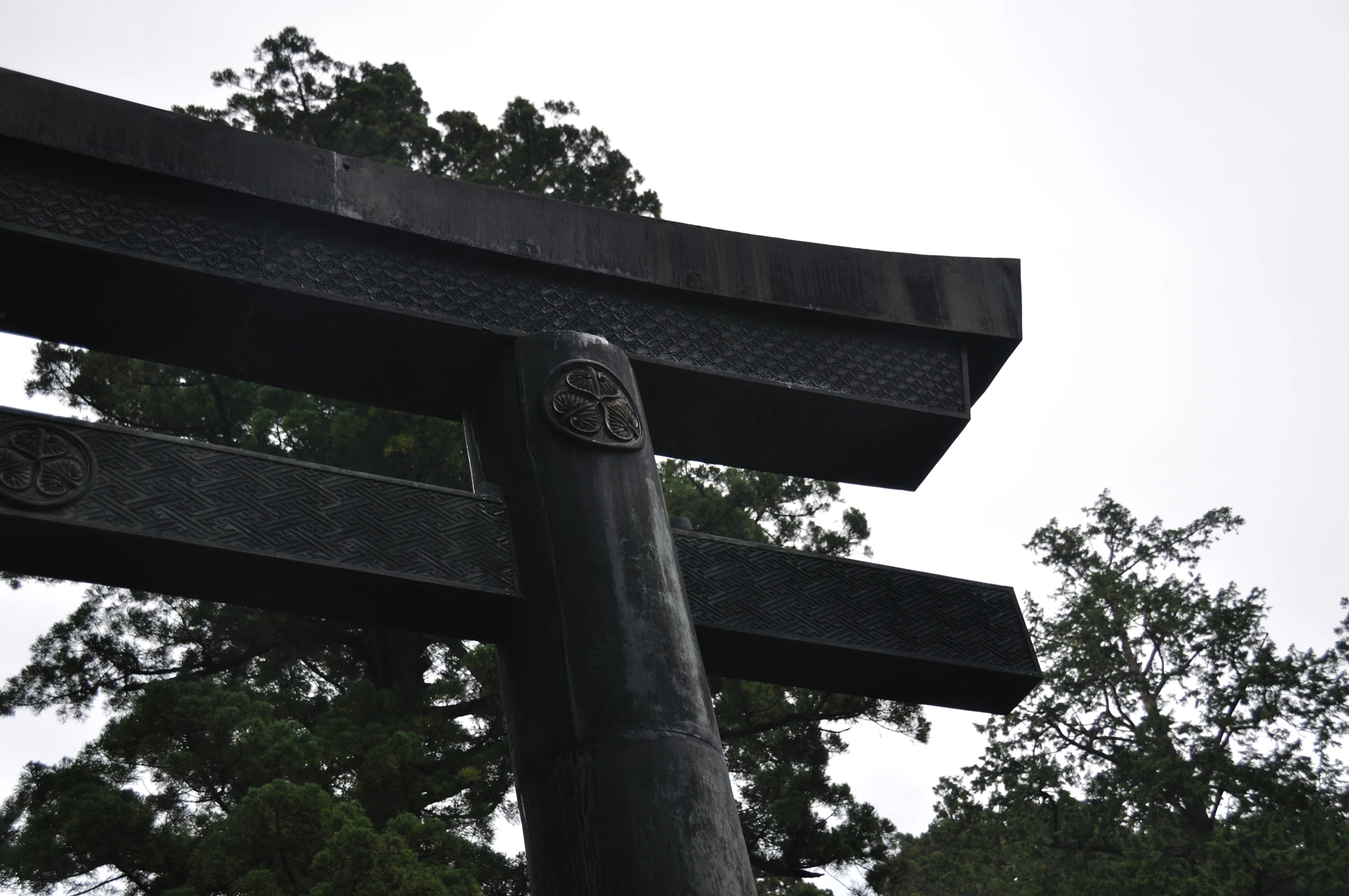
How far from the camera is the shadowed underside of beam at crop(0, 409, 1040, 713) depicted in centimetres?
293

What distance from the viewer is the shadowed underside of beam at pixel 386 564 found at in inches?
115

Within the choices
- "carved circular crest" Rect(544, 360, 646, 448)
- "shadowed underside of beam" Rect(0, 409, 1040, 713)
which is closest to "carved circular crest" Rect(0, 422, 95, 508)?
"shadowed underside of beam" Rect(0, 409, 1040, 713)

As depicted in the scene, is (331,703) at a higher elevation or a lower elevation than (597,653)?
higher

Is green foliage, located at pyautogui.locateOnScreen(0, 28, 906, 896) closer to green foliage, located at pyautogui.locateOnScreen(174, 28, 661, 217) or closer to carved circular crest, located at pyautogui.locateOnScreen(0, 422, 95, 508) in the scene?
green foliage, located at pyautogui.locateOnScreen(174, 28, 661, 217)

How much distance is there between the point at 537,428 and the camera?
3.38 m

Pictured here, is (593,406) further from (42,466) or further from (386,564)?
(42,466)

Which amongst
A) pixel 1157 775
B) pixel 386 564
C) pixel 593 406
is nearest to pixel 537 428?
pixel 593 406

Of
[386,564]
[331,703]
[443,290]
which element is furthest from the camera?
[331,703]

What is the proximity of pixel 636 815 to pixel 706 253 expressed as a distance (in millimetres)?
1852

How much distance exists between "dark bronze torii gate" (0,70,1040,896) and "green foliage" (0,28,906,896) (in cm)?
413

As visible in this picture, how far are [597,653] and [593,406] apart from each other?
29.6 inches

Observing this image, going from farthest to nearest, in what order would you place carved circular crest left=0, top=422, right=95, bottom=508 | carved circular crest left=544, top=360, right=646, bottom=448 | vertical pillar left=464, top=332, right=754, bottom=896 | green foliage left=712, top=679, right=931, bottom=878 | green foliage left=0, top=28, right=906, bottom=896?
green foliage left=712, top=679, right=931, bottom=878
green foliage left=0, top=28, right=906, bottom=896
carved circular crest left=544, top=360, right=646, bottom=448
carved circular crest left=0, top=422, right=95, bottom=508
vertical pillar left=464, top=332, right=754, bottom=896

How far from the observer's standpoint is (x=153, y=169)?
135 inches

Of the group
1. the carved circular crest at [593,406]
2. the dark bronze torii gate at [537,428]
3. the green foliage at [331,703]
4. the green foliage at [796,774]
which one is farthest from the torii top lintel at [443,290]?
the green foliage at [796,774]
